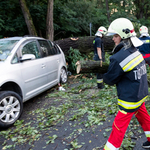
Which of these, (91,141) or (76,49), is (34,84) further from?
(76,49)

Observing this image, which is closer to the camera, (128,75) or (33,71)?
(128,75)

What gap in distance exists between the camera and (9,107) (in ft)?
11.1

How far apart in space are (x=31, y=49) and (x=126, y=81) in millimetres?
3164

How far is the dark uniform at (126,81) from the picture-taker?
1.98 m

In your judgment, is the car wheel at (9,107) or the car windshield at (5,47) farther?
the car windshield at (5,47)

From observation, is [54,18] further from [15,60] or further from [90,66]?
[90,66]

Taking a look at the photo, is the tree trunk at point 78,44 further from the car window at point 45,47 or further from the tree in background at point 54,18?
the car window at point 45,47

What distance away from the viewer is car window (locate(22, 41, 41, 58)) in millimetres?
4211

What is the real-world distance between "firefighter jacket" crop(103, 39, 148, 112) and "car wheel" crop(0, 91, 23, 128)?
88.9 inches

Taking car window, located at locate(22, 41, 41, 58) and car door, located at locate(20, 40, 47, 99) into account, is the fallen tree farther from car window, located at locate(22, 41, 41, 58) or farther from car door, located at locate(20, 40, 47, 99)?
car window, located at locate(22, 41, 41, 58)

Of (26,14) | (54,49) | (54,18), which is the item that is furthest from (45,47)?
(54,18)


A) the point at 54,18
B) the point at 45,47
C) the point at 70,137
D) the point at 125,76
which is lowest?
the point at 70,137

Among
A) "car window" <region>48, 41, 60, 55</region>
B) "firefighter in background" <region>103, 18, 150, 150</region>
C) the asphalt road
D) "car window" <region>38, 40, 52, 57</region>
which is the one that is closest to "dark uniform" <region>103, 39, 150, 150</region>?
"firefighter in background" <region>103, 18, 150, 150</region>

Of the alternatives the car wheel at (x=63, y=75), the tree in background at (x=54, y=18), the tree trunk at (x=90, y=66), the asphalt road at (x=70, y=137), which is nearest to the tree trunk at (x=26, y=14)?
the tree in background at (x=54, y=18)
